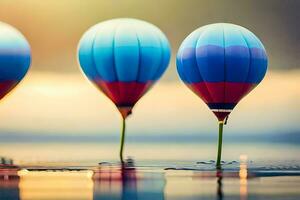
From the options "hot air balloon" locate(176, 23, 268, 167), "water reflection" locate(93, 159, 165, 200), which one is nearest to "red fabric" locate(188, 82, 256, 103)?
"hot air balloon" locate(176, 23, 268, 167)

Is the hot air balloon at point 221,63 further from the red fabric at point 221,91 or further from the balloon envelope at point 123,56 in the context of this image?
the balloon envelope at point 123,56

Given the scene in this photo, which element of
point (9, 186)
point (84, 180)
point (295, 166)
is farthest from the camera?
point (295, 166)

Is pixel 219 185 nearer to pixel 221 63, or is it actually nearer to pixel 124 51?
pixel 221 63

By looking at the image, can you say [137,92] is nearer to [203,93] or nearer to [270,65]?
[203,93]

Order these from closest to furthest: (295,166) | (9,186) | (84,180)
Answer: (9,186), (84,180), (295,166)

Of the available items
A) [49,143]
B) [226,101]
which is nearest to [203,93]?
[226,101]

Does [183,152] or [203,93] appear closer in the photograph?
[203,93]
